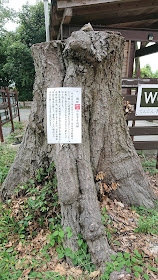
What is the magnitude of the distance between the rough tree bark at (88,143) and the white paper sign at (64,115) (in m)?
0.10

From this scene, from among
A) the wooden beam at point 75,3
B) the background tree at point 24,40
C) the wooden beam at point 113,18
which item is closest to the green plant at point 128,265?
the wooden beam at point 75,3

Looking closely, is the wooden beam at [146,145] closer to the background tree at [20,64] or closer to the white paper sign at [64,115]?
the white paper sign at [64,115]

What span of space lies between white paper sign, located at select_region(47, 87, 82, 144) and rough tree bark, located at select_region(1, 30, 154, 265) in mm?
95

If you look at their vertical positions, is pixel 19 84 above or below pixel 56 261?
above

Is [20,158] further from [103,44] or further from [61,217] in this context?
[103,44]

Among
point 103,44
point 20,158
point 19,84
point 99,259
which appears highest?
point 19,84

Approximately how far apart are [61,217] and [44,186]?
59cm

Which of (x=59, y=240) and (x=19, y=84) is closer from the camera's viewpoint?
(x=59, y=240)

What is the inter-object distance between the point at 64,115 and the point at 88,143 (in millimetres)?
506

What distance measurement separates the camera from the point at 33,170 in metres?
2.68

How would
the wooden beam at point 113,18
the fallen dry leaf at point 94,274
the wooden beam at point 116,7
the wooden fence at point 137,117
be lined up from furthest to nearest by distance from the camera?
the wooden beam at point 113,18 < the wooden beam at point 116,7 < the wooden fence at point 137,117 < the fallen dry leaf at point 94,274

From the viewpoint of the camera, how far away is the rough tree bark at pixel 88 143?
184 centimetres

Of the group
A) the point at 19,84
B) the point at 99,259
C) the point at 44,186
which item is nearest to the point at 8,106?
the point at 44,186

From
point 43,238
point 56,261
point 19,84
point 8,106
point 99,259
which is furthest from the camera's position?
point 19,84
